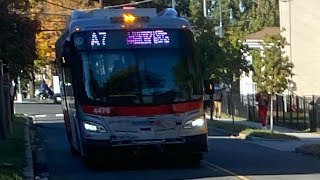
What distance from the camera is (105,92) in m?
17.7

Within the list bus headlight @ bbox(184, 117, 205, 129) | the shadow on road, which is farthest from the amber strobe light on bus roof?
the shadow on road

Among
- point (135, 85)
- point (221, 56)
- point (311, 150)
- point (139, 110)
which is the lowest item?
point (311, 150)

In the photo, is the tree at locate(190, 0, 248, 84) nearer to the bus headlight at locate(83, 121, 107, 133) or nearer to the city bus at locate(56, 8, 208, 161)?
the city bus at locate(56, 8, 208, 161)

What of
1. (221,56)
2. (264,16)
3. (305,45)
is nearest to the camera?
(221,56)

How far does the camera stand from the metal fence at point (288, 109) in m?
35.1

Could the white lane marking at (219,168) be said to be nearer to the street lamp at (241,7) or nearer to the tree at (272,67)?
the tree at (272,67)

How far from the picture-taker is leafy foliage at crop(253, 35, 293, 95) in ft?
102

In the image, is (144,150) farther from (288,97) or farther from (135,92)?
(288,97)

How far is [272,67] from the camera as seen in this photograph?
31.2 m

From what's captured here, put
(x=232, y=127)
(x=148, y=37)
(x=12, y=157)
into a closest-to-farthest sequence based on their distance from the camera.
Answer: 1. (x=148, y=37)
2. (x=12, y=157)
3. (x=232, y=127)

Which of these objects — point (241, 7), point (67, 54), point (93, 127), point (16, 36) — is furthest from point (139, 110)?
point (241, 7)

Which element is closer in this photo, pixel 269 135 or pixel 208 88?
pixel 208 88

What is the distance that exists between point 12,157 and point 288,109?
78.5 ft

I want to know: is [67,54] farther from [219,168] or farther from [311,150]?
[311,150]
